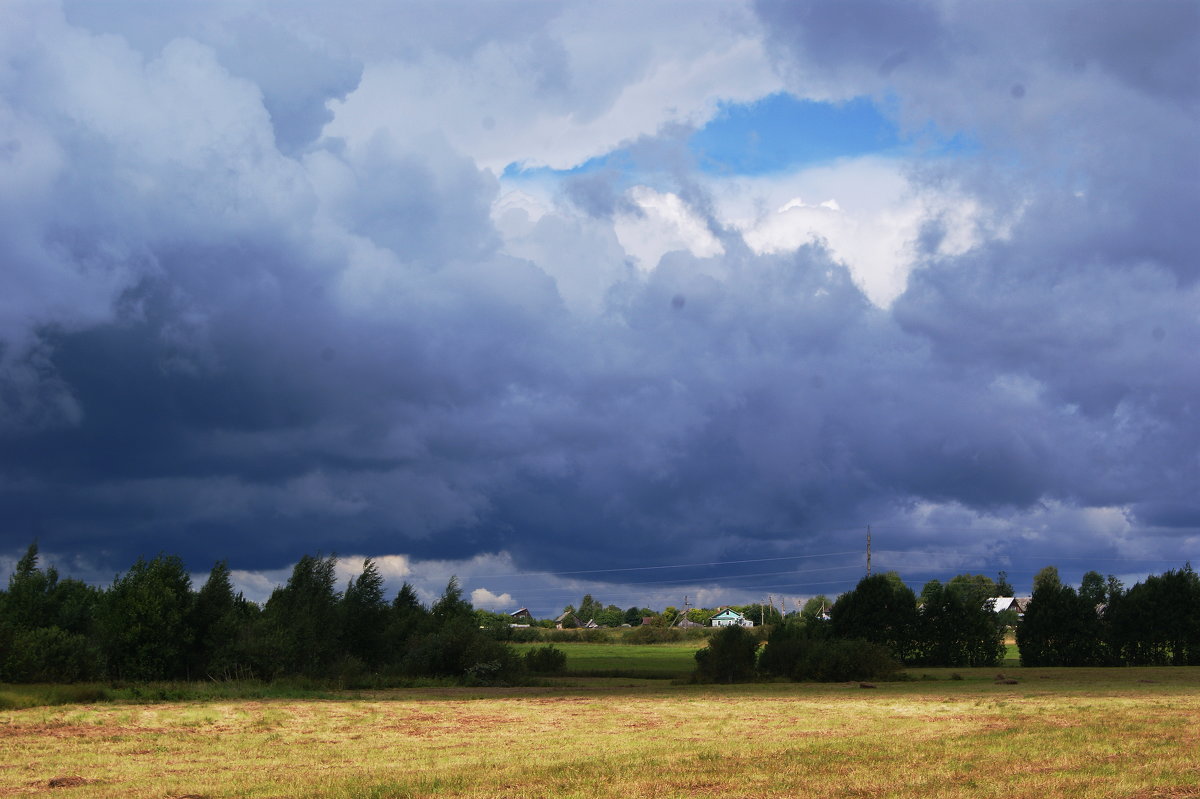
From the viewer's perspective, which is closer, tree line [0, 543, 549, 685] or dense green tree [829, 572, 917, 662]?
tree line [0, 543, 549, 685]

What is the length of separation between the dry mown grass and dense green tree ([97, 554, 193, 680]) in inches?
704

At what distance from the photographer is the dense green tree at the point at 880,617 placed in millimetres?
73125

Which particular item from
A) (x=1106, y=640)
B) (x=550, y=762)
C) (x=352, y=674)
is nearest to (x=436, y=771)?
(x=550, y=762)

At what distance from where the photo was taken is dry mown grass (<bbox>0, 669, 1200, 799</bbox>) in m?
16.2

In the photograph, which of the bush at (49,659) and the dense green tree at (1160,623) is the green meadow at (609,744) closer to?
the bush at (49,659)

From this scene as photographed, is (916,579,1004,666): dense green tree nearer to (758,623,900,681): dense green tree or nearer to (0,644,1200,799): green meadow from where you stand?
(758,623,900,681): dense green tree

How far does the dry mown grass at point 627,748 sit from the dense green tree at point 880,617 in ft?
107

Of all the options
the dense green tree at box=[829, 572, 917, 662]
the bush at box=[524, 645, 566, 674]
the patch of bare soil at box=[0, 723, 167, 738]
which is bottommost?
the bush at box=[524, 645, 566, 674]

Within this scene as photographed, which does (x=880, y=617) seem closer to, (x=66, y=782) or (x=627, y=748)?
(x=627, y=748)

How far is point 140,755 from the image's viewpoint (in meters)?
22.3

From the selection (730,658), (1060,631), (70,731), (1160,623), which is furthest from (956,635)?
(70,731)

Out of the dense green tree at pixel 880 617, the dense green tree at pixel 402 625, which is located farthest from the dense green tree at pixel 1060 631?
the dense green tree at pixel 402 625

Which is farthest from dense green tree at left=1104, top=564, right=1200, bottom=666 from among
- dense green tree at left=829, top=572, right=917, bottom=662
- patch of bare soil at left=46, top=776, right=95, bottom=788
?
patch of bare soil at left=46, top=776, right=95, bottom=788

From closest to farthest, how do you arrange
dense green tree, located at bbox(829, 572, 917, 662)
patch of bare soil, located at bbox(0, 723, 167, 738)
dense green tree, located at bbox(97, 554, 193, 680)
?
patch of bare soil, located at bbox(0, 723, 167, 738) → dense green tree, located at bbox(97, 554, 193, 680) → dense green tree, located at bbox(829, 572, 917, 662)
